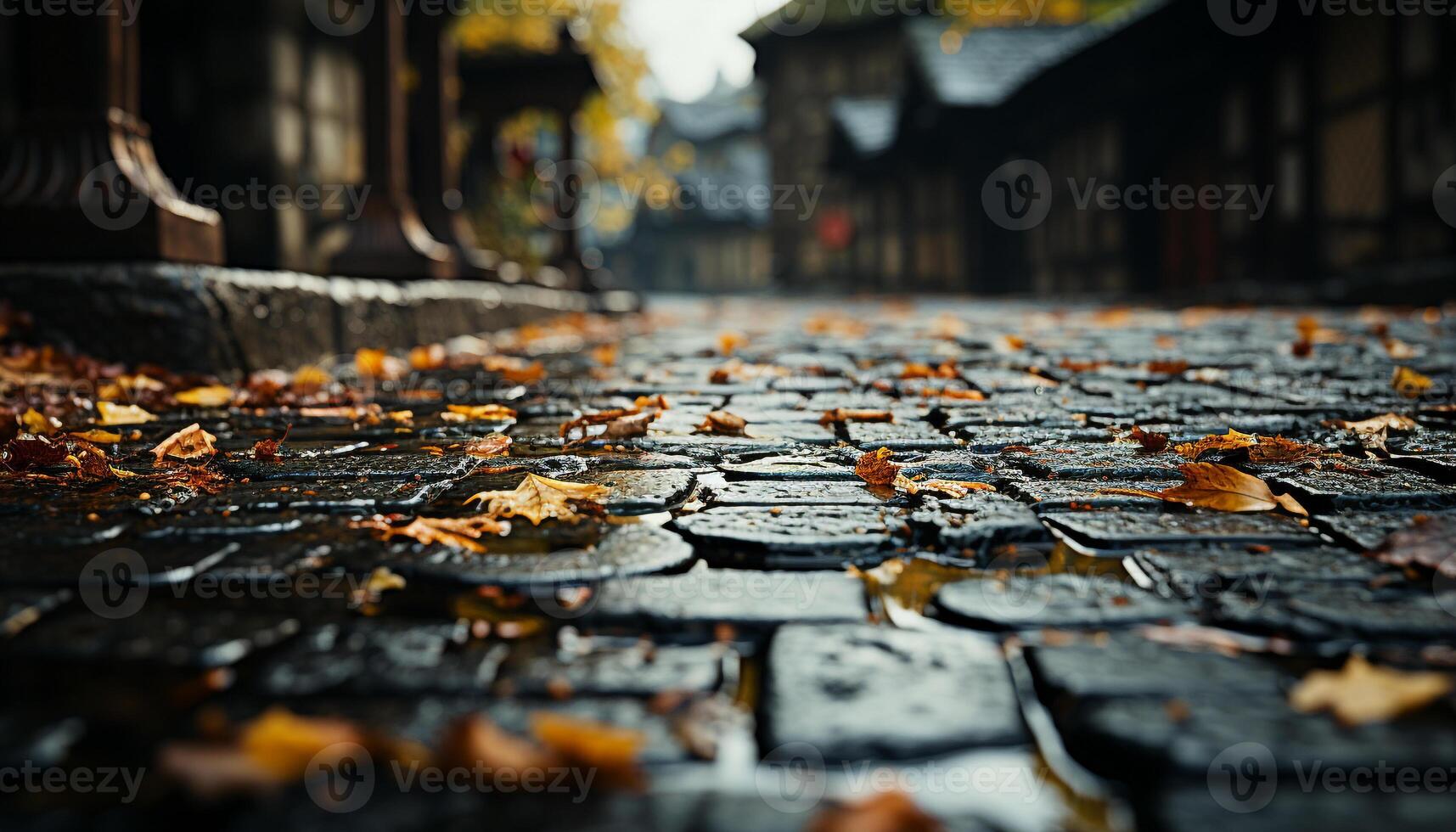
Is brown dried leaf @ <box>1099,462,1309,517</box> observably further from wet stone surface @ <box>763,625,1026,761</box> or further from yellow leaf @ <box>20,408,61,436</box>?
yellow leaf @ <box>20,408,61,436</box>

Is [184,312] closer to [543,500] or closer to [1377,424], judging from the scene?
[543,500]

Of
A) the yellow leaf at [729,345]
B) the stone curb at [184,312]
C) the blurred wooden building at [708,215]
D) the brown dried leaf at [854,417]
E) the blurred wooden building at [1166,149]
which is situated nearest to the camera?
the brown dried leaf at [854,417]

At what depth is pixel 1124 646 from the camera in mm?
Answer: 1031

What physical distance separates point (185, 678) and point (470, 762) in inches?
13.6

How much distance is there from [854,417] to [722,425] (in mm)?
413

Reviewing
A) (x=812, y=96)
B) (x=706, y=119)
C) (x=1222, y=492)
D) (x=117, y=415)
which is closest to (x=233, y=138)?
(x=117, y=415)

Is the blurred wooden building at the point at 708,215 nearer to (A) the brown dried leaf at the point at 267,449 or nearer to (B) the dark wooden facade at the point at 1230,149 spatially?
(B) the dark wooden facade at the point at 1230,149

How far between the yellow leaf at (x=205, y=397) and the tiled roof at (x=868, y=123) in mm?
17798

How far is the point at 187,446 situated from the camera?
86.9 inches

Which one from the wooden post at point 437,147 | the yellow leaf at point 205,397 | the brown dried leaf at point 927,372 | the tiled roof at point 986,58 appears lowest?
the yellow leaf at point 205,397

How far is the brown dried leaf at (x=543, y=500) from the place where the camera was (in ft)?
5.25

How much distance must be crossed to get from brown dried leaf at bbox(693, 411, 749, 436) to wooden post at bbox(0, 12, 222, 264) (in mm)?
2028

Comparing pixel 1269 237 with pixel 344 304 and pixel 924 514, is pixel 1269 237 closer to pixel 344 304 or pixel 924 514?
pixel 344 304

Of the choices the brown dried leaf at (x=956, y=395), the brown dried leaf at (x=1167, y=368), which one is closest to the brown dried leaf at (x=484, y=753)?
the brown dried leaf at (x=956, y=395)
